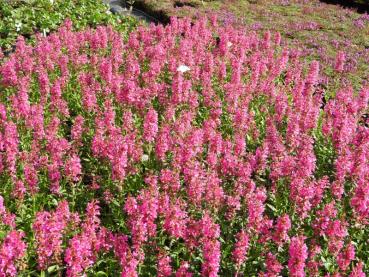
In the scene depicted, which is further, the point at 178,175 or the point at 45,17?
the point at 45,17

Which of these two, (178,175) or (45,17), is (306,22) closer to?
(45,17)

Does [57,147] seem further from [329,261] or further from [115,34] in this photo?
[115,34]

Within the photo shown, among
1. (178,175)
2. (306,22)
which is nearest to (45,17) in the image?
(306,22)

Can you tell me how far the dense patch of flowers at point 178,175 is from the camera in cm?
593

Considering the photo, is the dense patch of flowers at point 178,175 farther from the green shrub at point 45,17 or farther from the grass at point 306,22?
the green shrub at point 45,17

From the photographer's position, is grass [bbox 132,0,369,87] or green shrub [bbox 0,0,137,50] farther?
green shrub [bbox 0,0,137,50]

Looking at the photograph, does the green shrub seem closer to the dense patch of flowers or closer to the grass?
the grass

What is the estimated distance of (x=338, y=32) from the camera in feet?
59.5

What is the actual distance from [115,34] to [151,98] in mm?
4019

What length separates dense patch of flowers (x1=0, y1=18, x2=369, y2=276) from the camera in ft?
19.5

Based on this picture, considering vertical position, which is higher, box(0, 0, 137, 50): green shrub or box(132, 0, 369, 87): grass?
box(132, 0, 369, 87): grass

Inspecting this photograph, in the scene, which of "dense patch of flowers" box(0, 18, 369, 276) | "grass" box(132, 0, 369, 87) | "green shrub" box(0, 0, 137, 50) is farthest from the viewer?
"green shrub" box(0, 0, 137, 50)

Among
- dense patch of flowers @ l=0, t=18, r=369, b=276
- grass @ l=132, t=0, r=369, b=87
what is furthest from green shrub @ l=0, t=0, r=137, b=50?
dense patch of flowers @ l=0, t=18, r=369, b=276

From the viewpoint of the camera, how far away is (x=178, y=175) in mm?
7086
